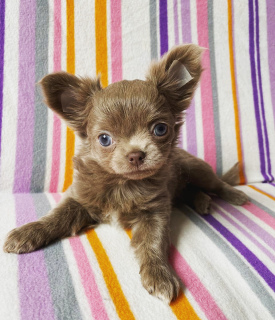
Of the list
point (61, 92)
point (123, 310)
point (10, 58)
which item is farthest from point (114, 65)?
point (123, 310)

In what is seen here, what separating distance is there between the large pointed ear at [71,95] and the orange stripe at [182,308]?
3.68ft

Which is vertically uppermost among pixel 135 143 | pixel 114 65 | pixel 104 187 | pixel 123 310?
pixel 114 65

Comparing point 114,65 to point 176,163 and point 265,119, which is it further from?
point 265,119

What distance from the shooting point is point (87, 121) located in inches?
73.2

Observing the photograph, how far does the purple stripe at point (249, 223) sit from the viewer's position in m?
1.91

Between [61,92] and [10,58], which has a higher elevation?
[10,58]

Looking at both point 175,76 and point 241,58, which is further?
point 241,58

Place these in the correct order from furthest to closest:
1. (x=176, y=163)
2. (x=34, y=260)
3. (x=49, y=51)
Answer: (x=49, y=51)
(x=176, y=163)
(x=34, y=260)

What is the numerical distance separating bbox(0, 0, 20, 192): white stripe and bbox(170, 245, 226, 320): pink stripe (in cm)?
168

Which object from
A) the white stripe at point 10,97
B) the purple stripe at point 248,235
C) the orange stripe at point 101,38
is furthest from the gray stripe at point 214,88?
the white stripe at point 10,97

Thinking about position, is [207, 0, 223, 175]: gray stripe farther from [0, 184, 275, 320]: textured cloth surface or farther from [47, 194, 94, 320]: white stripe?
[47, 194, 94, 320]: white stripe

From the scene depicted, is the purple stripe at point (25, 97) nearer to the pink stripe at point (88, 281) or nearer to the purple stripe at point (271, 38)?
the pink stripe at point (88, 281)

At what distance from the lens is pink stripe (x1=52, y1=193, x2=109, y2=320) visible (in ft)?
4.33

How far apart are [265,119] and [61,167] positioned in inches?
84.5
